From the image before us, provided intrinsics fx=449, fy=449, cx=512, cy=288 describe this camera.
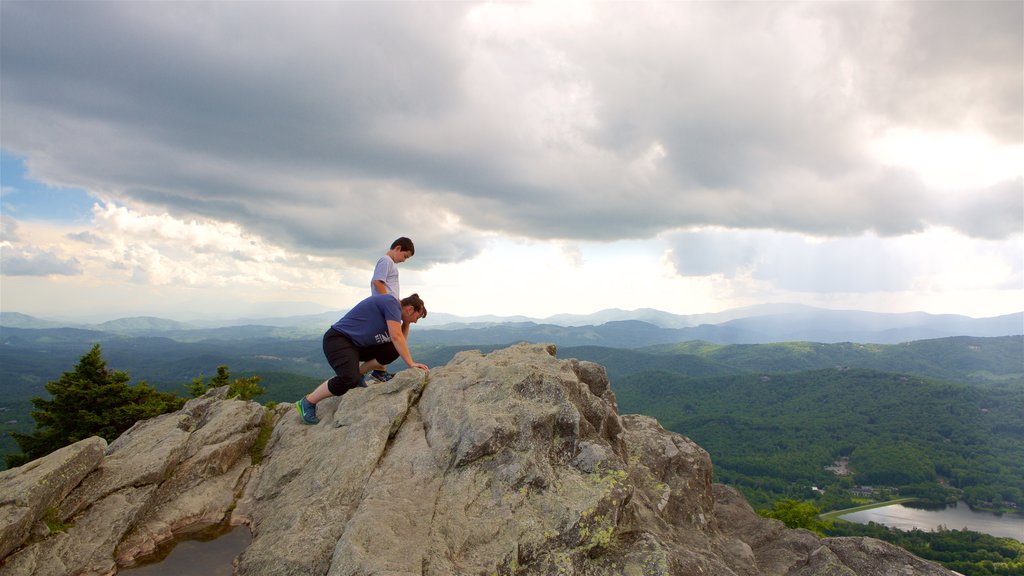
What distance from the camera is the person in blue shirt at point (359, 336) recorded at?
14750 millimetres

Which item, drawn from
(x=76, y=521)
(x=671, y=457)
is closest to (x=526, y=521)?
(x=671, y=457)

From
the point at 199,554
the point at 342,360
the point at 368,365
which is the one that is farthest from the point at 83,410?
the point at 199,554

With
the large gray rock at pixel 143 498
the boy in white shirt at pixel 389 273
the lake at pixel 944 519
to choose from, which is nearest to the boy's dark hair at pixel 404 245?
the boy in white shirt at pixel 389 273

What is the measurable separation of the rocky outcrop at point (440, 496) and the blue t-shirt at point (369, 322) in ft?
5.37

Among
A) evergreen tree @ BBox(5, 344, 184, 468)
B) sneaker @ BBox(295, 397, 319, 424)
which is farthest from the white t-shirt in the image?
evergreen tree @ BBox(5, 344, 184, 468)

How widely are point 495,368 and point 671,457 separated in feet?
22.6

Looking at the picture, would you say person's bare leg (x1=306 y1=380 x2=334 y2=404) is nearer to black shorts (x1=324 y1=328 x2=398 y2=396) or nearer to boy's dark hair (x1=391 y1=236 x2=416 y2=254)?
black shorts (x1=324 y1=328 x2=398 y2=396)

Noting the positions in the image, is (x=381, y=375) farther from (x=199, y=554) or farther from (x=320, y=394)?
(x=199, y=554)

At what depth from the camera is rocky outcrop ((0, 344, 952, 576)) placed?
9430 mm

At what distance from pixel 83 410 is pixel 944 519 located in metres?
263

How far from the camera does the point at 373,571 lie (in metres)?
8.23

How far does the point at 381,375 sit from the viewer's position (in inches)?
656

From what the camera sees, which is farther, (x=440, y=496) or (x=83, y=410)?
(x=83, y=410)

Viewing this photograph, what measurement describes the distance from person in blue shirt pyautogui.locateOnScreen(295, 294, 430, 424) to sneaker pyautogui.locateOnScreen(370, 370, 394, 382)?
984mm
